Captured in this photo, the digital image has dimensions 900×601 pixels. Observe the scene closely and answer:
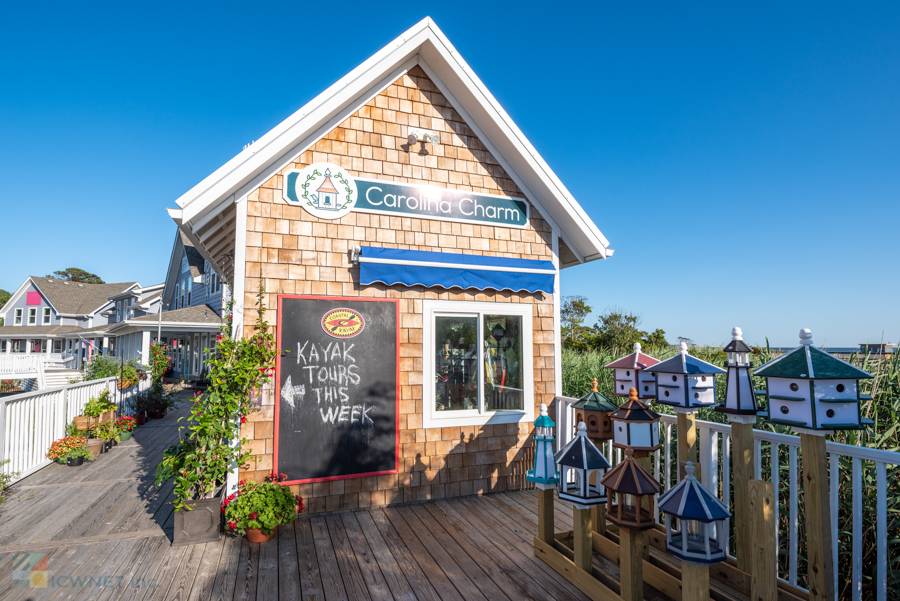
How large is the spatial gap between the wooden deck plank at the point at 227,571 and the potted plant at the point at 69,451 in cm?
469

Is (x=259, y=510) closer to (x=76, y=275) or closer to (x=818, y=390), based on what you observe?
(x=818, y=390)

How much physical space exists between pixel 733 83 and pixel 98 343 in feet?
113

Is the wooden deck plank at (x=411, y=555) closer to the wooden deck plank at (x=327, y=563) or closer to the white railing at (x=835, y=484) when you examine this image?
the wooden deck plank at (x=327, y=563)

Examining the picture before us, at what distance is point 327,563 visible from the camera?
139 inches

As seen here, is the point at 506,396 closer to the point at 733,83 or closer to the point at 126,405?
the point at 126,405

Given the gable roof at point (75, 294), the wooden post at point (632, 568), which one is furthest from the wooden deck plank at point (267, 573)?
the gable roof at point (75, 294)

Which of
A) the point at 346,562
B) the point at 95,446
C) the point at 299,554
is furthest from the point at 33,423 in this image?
the point at 346,562

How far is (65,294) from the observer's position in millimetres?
30969

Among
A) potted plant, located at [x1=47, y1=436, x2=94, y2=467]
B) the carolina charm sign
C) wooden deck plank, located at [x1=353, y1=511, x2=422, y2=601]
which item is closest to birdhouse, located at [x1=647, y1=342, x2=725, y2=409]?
wooden deck plank, located at [x1=353, y1=511, x2=422, y2=601]

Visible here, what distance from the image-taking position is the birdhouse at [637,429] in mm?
3066

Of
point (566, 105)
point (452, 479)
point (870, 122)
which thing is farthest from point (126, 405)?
point (870, 122)

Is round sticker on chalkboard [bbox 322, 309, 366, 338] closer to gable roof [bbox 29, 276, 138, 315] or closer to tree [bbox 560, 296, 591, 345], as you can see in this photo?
tree [bbox 560, 296, 591, 345]

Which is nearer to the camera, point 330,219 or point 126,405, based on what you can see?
point 330,219

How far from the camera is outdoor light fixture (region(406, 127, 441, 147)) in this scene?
5.21 metres
